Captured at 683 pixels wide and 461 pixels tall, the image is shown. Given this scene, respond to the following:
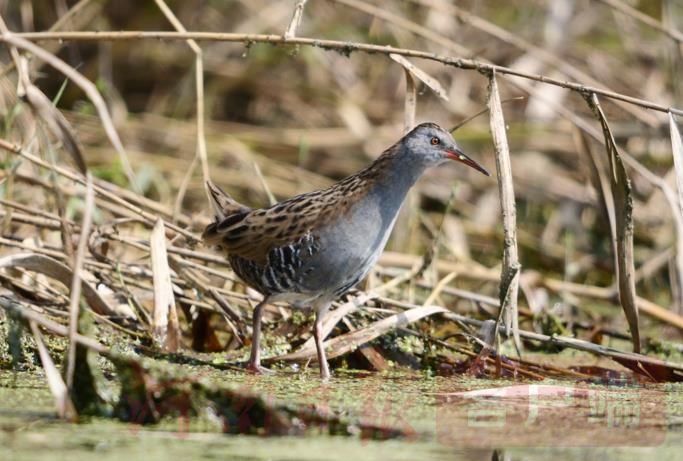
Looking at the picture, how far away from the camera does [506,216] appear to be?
12.7 ft

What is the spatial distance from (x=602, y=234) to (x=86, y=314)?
4471 millimetres

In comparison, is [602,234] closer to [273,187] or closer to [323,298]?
[273,187]

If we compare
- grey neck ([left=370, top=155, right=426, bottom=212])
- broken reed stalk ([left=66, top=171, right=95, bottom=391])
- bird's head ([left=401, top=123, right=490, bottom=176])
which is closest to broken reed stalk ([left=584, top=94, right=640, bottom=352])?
bird's head ([left=401, top=123, right=490, bottom=176])

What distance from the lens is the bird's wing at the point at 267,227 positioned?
4.10 meters

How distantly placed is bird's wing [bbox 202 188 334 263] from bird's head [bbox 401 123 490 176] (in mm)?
379

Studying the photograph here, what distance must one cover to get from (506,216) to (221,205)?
1.20 m

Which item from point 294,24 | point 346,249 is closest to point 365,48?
point 294,24

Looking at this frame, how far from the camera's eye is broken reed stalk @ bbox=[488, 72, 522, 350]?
3865 millimetres

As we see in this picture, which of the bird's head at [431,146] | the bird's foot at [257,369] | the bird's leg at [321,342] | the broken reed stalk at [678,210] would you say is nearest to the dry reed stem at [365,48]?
the broken reed stalk at [678,210]

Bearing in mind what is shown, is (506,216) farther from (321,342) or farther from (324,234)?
(321,342)

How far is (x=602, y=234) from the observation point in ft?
22.8

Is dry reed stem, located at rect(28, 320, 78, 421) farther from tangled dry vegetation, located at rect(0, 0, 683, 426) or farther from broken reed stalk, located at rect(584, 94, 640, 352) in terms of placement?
broken reed stalk, located at rect(584, 94, 640, 352)

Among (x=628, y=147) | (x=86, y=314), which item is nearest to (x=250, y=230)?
(x=86, y=314)

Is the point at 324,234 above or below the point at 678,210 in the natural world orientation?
below
